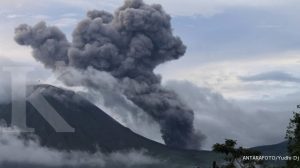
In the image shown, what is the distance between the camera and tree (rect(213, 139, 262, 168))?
185ft

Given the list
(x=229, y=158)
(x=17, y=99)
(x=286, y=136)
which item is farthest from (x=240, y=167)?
(x=17, y=99)

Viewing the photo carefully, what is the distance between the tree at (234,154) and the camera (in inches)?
2217

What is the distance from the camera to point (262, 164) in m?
58.0

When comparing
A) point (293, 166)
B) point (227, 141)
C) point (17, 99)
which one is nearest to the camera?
point (293, 166)

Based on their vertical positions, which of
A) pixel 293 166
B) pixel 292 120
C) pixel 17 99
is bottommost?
pixel 293 166

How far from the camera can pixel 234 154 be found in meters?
Result: 56.9

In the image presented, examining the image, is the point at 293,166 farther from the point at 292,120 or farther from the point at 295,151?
the point at 292,120

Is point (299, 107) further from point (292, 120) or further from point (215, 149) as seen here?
point (215, 149)

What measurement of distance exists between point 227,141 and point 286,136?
563cm

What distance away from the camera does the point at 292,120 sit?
5709 cm

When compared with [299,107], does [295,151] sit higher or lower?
lower

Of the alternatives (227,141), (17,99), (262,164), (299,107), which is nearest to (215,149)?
(227,141)

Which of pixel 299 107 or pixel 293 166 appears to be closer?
pixel 293 166

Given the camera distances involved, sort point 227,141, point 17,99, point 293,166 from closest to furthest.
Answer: point 293,166
point 227,141
point 17,99
